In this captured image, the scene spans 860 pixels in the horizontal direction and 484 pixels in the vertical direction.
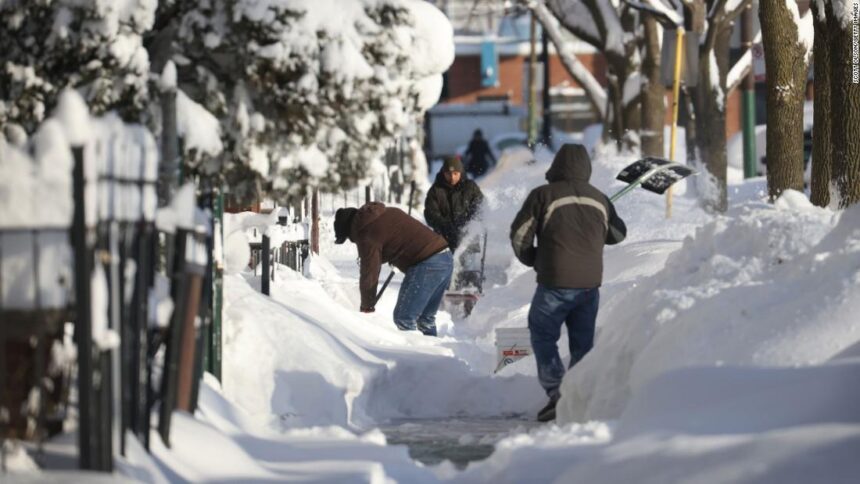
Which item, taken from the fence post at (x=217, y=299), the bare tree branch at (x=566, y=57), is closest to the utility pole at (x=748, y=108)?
the bare tree branch at (x=566, y=57)

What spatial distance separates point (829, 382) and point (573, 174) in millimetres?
3748

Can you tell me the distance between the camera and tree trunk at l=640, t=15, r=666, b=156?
26.3 m

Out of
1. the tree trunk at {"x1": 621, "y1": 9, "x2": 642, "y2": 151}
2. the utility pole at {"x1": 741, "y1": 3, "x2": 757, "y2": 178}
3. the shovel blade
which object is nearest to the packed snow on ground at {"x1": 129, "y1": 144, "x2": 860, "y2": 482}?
the shovel blade

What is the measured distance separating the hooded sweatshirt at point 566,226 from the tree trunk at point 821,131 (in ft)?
16.8

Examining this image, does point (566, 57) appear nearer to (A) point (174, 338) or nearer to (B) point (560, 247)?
(B) point (560, 247)

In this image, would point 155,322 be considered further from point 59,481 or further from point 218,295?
point 218,295

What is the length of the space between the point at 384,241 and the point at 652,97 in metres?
13.8

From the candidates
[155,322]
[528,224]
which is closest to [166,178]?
[155,322]

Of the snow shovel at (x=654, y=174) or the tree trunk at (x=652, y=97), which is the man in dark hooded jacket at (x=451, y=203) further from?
the tree trunk at (x=652, y=97)

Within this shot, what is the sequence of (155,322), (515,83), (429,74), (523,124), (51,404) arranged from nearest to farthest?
(51,404) < (155,322) < (429,74) < (523,124) < (515,83)

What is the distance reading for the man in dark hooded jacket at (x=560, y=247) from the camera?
1031 centimetres

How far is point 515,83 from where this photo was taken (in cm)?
6700

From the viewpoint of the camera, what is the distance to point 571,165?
34.0 ft

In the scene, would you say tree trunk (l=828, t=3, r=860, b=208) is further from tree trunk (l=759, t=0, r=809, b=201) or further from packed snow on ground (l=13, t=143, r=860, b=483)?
packed snow on ground (l=13, t=143, r=860, b=483)
